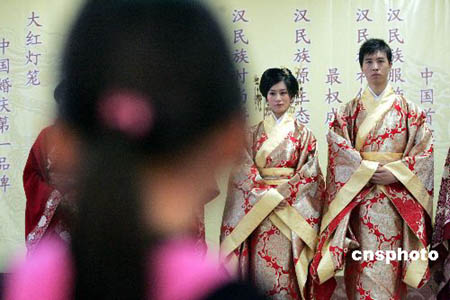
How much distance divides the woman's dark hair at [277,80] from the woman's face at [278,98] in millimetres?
19

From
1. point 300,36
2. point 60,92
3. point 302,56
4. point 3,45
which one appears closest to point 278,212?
point 302,56

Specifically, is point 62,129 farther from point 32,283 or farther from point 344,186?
point 344,186

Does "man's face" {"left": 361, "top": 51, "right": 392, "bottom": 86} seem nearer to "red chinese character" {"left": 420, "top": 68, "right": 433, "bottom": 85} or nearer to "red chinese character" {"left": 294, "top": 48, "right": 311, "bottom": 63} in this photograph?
"red chinese character" {"left": 420, "top": 68, "right": 433, "bottom": 85}

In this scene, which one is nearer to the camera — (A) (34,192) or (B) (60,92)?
(B) (60,92)

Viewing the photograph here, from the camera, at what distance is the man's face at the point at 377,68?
3410 mm

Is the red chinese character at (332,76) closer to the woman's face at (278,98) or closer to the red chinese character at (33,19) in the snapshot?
the woman's face at (278,98)

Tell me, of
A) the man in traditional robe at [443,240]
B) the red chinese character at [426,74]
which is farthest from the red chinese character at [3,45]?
the man in traditional robe at [443,240]

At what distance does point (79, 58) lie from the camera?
453 mm

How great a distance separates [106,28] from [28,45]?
4.65 m

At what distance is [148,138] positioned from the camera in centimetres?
43

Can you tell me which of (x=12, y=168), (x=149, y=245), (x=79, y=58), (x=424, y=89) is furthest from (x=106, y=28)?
(x=12, y=168)

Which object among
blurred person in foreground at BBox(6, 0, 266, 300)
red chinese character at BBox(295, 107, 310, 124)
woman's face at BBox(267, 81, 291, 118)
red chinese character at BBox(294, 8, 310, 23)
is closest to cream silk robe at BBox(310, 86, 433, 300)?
woman's face at BBox(267, 81, 291, 118)

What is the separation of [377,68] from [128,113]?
316cm

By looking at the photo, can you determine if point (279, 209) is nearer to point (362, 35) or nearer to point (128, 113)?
point (362, 35)
